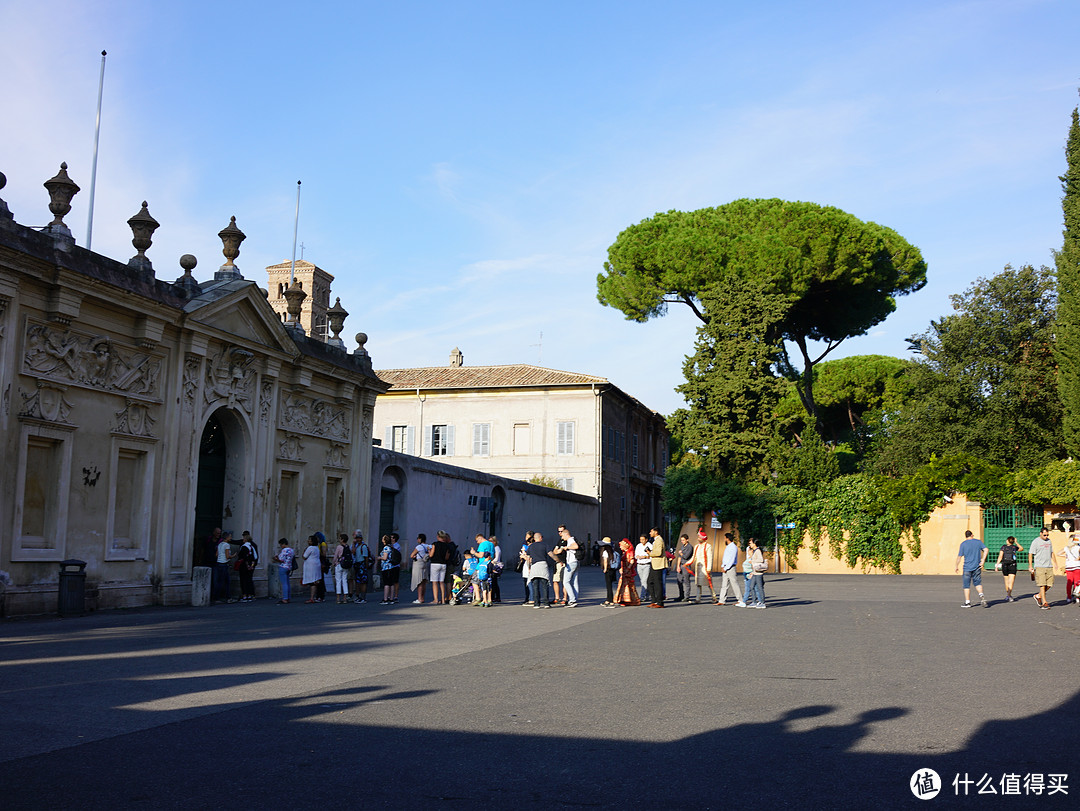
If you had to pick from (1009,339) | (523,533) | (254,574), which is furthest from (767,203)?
(254,574)

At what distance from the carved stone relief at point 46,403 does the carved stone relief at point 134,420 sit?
131 centimetres

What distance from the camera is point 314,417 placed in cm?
2466

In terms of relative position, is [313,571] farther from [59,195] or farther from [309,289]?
[309,289]

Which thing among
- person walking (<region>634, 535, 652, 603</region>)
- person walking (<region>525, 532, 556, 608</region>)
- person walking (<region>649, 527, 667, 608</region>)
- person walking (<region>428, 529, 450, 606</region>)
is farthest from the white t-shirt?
person walking (<region>428, 529, 450, 606</region>)

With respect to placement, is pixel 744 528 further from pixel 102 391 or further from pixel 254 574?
pixel 102 391

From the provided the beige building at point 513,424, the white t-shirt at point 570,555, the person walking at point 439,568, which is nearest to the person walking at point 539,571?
the white t-shirt at point 570,555

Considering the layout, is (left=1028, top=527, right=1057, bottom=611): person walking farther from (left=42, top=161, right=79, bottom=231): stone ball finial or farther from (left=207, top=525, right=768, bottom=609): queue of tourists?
(left=42, top=161, right=79, bottom=231): stone ball finial

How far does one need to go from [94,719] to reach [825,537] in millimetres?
35331

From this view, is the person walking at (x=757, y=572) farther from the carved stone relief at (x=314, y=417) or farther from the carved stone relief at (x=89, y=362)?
the carved stone relief at (x=89, y=362)

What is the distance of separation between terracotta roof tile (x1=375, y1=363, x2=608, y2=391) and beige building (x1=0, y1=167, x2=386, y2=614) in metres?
23.2

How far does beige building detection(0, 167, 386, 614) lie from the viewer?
51.7ft

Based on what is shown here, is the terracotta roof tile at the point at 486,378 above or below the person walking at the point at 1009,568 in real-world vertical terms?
above

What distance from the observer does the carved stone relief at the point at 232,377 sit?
20531mm

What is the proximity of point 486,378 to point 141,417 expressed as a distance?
31.3 meters
